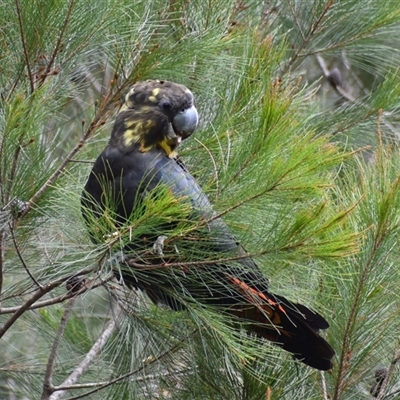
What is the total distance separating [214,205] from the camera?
1.66 m

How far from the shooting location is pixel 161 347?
6.51 ft

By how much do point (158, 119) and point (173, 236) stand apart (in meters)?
0.52

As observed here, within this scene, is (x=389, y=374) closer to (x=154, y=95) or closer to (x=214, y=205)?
(x=214, y=205)

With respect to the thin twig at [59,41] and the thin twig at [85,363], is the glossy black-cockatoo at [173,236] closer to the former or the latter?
the thin twig at [59,41]

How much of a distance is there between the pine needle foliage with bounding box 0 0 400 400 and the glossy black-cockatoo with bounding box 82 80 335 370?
2 cm

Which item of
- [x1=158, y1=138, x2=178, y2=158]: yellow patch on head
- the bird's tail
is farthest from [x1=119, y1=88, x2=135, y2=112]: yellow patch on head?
the bird's tail

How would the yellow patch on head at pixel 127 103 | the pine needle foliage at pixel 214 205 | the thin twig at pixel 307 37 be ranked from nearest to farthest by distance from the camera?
the pine needle foliage at pixel 214 205 < the yellow patch on head at pixel 127 103 < the thin twig at pixel 307 37

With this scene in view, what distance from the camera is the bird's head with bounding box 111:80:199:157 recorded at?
2070mm

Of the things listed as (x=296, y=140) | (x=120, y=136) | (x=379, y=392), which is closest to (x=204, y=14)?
(x=120, y=136)

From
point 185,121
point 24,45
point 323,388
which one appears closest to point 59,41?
point 24,45

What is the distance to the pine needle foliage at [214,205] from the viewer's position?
165cm

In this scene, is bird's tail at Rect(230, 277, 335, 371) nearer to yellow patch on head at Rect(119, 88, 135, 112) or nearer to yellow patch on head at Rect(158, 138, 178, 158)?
yellow patch on head at Rect(158, 138, 178, 158)

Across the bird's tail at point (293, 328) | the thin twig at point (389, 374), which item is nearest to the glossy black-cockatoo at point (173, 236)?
the bird's tail at point (293, 328)

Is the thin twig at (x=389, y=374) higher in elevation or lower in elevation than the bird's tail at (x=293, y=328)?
lower
